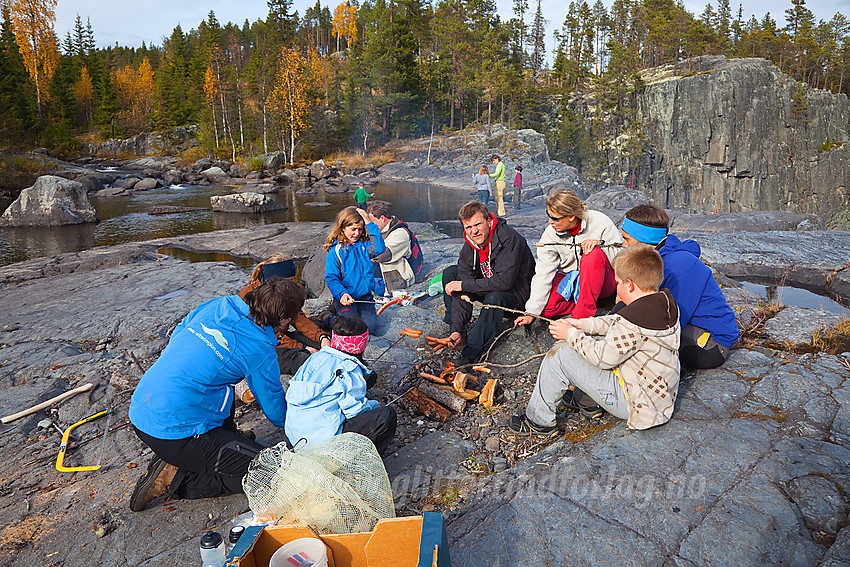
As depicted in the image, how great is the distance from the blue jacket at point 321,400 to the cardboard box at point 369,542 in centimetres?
111

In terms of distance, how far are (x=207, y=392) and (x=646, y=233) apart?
11.9 feet

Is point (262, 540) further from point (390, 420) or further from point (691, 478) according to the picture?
point (691, 478)

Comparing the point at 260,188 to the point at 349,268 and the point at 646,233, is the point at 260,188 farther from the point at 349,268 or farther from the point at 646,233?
the point at 646,233

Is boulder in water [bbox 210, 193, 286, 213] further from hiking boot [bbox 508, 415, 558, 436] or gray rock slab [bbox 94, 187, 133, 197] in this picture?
hiking boot [bbox 508, 415, 558, 436]

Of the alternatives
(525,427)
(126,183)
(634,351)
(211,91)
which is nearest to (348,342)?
(525,427)

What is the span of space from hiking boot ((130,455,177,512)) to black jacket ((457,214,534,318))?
326 centimetres

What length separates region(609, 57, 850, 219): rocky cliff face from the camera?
44.9 meters

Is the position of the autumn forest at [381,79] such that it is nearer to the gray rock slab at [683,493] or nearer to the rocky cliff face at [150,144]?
the rocky cliff face at [150,144]

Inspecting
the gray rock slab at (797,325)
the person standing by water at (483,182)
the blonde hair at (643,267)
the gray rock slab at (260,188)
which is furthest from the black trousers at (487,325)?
the gray rock slab at (260,188)

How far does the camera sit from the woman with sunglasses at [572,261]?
186 inches

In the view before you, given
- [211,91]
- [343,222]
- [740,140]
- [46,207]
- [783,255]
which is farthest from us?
[211,91]

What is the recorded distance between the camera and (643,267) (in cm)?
332

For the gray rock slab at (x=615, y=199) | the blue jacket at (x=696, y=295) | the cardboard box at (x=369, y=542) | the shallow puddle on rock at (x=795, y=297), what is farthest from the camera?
the gray rock slab at (x=615, y=199)

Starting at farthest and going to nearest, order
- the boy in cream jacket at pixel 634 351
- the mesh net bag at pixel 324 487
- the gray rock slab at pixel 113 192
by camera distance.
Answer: the gray rock slab at pixel 113 192
the boy in cream jacket at pixel 634 351
the mesh net bag at pixel 324 487
